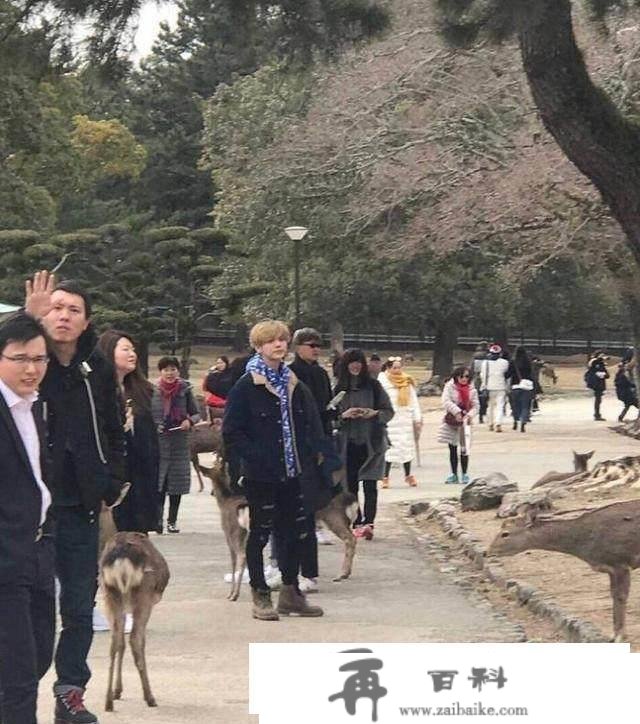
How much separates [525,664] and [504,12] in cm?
588

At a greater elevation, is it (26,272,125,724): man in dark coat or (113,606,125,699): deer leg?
(26,272,125,724): man in dark coat

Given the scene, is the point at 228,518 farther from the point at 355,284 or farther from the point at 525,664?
the point at 355,284

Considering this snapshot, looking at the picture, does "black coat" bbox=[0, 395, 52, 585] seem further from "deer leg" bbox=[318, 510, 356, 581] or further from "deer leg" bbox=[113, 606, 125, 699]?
"deer leg" bbox=[318, 510, 356, 581]

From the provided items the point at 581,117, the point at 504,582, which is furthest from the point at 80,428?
the point at 504,582

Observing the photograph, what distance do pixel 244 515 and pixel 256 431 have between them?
141 cm

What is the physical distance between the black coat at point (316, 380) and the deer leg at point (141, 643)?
443 cm

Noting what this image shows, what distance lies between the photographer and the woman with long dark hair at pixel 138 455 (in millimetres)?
9578

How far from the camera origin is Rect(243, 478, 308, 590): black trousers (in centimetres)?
1046

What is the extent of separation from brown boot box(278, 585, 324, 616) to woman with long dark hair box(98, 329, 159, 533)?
4.28ft

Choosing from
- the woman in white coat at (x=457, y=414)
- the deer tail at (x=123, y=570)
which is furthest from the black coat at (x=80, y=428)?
the woman in white coat at (x=457, y=414)

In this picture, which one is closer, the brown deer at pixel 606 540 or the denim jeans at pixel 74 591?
the denim jeans at pixel 74 591

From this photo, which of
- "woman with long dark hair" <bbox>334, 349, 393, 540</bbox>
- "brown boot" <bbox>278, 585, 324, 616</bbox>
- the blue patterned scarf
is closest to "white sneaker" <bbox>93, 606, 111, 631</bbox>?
"brown boot" <bbox>278, 585, 324, 616</bbox>

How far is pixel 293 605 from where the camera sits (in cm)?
1068

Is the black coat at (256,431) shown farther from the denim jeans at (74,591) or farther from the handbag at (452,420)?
the handbag at (452,420)
